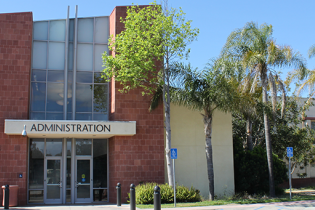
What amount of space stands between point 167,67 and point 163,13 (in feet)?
9.18

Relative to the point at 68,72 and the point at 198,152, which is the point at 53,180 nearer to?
the point at 68,72

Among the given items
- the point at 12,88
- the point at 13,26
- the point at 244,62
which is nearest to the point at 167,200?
the point at 244,62

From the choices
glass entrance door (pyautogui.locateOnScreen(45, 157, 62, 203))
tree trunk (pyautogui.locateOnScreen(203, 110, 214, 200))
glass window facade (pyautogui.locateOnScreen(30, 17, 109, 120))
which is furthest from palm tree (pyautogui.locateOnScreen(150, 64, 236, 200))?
glass entrance door (pyautogui.locateOnScreen(45, 157, 62, 203))

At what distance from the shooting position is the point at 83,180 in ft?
62.1

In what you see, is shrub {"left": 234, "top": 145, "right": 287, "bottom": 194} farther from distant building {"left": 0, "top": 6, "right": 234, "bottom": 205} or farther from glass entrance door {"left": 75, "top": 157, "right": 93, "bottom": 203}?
glass entrance door {"left": 75, "top": 157, "right": 93, "bottom": 203}

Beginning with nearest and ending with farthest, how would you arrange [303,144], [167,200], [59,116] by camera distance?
[167,200]
[59,116]
[303,144]

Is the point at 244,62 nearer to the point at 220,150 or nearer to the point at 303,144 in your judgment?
the point at 220,150

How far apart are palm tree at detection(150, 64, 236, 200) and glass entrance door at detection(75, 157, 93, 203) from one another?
6094 mm

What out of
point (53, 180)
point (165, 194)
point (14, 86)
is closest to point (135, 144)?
point (165, 194)

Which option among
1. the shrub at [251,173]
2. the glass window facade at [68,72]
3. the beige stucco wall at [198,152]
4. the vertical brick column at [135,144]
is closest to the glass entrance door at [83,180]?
the vertical brick column at [135,144]

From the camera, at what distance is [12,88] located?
1756cm

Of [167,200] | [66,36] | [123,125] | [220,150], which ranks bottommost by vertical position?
[167,200]

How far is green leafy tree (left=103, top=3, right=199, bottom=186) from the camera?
16656 mm

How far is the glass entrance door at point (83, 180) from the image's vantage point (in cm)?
1877
